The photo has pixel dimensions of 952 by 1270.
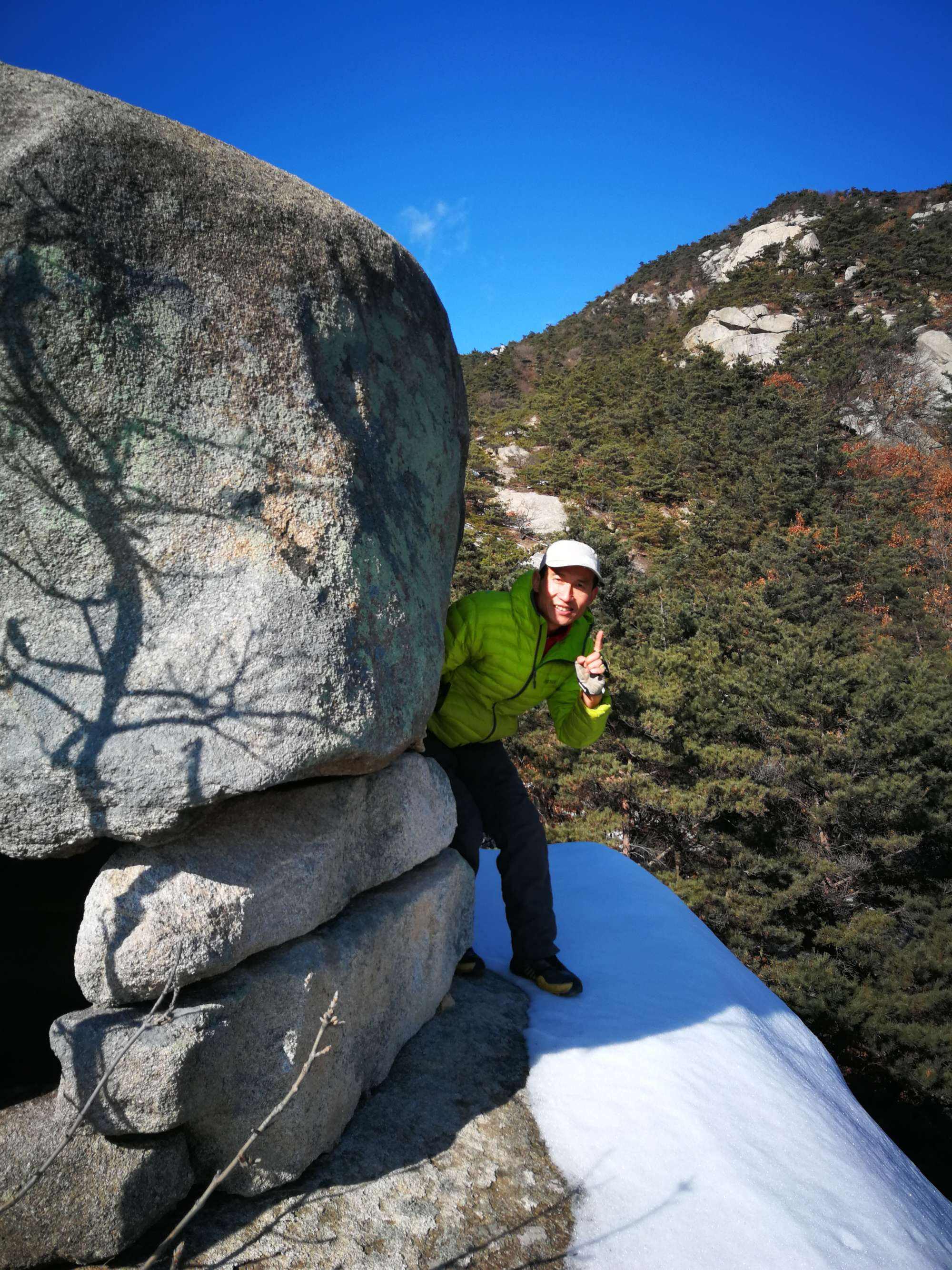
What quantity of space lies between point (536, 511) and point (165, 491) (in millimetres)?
22647

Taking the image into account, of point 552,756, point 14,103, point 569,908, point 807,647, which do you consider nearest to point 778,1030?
point 569,908

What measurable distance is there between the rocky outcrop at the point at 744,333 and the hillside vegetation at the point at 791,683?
4.36m

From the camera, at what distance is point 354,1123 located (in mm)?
2484

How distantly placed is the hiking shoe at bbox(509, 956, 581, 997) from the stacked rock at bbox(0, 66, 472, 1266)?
131 centimetres

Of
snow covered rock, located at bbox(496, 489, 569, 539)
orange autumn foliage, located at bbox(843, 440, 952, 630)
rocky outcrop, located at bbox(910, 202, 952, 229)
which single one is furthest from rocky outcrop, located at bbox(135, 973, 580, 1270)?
rocky outcrop, located at bbox(910, 202, 952, 229)

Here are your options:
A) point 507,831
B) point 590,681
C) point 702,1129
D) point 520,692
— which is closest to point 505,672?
point 520,692

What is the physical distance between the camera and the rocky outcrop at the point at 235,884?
194 cm

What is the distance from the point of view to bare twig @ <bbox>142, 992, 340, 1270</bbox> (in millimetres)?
1602

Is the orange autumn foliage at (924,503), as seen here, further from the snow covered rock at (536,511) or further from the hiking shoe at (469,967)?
the hiking shoe at (469,967)

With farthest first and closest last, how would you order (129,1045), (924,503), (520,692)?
1. (924,503)
2. (520,692)
3. (129,1045)

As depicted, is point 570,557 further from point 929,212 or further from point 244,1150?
point 929,212

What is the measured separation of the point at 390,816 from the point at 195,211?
2075mm

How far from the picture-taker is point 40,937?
2.69 m

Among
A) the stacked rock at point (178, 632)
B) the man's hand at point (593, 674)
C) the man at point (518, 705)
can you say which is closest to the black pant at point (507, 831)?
the man at point (518, 705)
